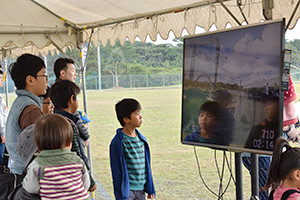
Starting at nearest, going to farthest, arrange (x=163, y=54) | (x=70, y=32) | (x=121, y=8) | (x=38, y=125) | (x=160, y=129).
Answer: (x=38, y=125)
(x=121, y=8)
(x=70, y=32)
(x=163, y=54)
(x=160, y=129)

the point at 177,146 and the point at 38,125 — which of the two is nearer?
the point at 38,125

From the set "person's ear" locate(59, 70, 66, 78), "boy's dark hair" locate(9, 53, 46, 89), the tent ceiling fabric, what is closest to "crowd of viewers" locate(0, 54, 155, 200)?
"boy's dark hair" locate(9, 53, 46, 89)

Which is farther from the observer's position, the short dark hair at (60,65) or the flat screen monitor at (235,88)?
the short dark hair at (60,65)

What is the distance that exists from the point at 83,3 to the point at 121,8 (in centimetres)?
38

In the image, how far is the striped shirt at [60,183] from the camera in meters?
1.56

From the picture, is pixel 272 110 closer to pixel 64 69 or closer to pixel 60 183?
pixel 60 183

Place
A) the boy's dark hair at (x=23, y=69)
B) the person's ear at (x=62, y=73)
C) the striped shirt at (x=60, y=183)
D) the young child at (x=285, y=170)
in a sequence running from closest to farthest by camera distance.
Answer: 1. the young child at (x=285, y=170)
2. the striped shirt at (x=60, y=183)
3. the boy's dark hair at (x=23, y=69)
4. the person's ear at (x=62, y=73)

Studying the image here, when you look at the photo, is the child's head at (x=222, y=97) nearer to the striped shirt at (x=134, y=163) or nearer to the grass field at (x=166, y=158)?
the striped shirt at (x=134, y=163)

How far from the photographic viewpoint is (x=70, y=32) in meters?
3.35

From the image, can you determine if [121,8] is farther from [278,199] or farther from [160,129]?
[160,129]

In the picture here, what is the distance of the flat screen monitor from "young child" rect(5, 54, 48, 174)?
932 mm

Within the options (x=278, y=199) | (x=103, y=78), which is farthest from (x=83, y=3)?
(x=103, y=78)

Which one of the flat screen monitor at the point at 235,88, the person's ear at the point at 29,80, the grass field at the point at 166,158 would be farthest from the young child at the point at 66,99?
the grass field at the point at 166,158

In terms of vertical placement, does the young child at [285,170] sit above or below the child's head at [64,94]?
below
